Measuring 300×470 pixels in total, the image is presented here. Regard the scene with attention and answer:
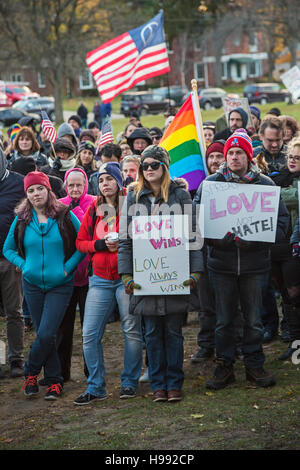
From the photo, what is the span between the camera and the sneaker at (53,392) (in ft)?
22.9

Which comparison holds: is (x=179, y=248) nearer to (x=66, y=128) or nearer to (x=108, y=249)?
(x=108, y=249)

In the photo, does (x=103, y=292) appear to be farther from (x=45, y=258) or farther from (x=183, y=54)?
(x=183, y=54)

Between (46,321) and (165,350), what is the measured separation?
1131 mm

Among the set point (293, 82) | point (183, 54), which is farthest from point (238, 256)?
point (183, 54)

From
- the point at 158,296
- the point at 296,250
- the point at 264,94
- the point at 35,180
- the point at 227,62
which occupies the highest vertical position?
the point at 227,62

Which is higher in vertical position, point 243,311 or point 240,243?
point 240,243

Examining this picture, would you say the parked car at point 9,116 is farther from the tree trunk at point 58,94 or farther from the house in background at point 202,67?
the house in background at point 202,67

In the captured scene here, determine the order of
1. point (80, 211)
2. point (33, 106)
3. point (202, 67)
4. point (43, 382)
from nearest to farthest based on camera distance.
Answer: point (43, 382), point (80, 211), point (33, 106), point (202, 67)

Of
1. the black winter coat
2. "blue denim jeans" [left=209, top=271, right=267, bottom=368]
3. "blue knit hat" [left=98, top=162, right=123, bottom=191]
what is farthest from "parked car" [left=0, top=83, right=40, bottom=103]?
"blue denim jeans" [left=209, top=271, right=267, bottom=368]

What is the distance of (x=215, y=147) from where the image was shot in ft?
25.8

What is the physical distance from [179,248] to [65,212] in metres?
1.27

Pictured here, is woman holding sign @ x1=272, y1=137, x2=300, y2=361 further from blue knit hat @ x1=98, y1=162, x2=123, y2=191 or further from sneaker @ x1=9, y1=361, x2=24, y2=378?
sneaker @ x1=9, y1=361, x2=24, y2=378

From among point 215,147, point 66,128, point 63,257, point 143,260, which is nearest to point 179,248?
point 143,260

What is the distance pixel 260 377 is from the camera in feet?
22.5
